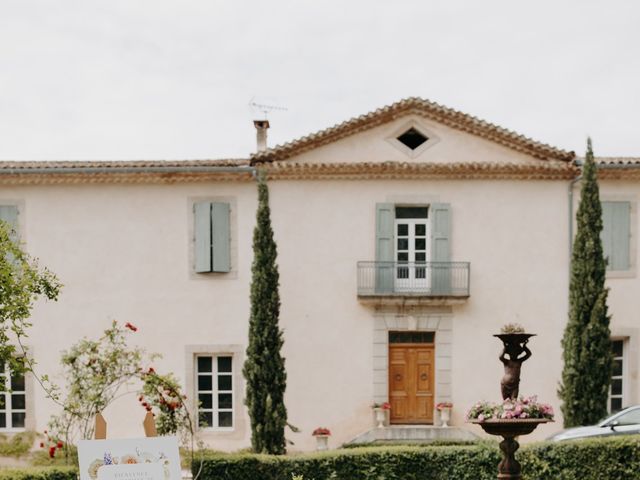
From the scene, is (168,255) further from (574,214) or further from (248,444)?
(574,214)

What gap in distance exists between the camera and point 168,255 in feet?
55.9

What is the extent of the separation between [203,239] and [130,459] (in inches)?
372

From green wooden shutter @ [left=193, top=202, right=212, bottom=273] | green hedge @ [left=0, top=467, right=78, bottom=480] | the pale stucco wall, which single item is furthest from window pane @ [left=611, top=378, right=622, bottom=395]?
green hedge @ [left=0, top=467, right=78, bottom=480]

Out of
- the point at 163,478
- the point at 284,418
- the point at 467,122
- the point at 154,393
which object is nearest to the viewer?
the point at 163,478

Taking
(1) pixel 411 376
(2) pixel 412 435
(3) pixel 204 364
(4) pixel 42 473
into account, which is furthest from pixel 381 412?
(4) pixel 42 473

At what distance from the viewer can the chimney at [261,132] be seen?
18.1 meters

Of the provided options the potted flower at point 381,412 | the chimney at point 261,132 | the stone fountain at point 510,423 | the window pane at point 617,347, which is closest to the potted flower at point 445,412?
the potted flower at point 381,412

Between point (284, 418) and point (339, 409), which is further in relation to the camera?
point (339, 409)

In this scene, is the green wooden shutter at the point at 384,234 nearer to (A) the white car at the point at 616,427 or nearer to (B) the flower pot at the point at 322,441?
(B) the flower pot at the point at 322,441

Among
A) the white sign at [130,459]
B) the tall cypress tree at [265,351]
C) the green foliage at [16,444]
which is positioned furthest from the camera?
the green foliage at [16,444]

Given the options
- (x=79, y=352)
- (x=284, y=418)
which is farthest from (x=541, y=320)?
(x=79, y=352)

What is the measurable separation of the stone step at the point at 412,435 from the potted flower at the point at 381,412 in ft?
1.16

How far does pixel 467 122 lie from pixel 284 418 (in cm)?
660

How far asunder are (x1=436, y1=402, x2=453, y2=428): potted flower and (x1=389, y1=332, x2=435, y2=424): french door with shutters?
1.20ft
